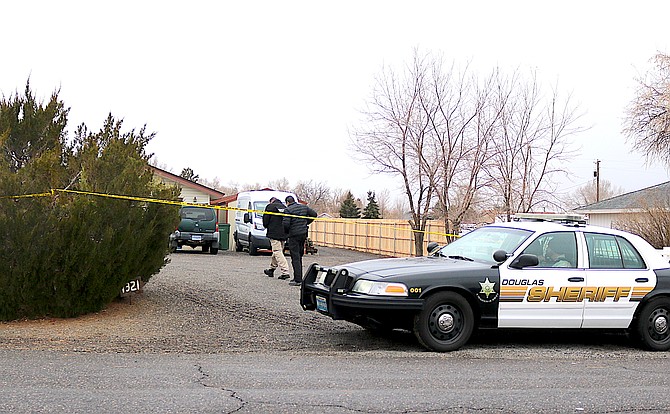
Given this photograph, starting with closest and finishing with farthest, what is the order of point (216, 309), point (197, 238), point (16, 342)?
point (16, 342), point (216, 309), point (197, 238)

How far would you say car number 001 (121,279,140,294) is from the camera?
1191cm

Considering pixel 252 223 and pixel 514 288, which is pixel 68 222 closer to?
pixel 514 288

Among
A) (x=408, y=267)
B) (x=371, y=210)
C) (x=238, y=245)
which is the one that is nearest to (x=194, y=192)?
(x=238, y=245)

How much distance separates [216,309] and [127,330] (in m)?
1.98

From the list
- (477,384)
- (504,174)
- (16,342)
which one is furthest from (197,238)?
(477,384)

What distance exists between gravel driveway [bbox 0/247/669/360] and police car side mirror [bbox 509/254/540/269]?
3.34 feet

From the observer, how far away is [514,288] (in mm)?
9273

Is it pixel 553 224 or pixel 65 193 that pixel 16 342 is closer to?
pixel 65 193

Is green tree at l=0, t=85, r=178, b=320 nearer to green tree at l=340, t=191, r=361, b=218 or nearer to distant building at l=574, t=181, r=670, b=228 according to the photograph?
distant building at l=574, t=181, r=670, b=228

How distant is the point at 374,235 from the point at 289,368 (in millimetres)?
29546

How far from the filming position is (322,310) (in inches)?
374

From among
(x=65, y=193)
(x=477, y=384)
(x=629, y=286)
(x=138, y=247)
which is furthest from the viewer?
(x=138, y=247)

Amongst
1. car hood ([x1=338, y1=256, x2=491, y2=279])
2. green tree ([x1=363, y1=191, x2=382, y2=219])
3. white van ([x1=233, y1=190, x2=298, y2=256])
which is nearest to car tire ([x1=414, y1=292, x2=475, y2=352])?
car hood ([x1=338, y1=256, x2=491, y2=279])

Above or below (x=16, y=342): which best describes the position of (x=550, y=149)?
above
